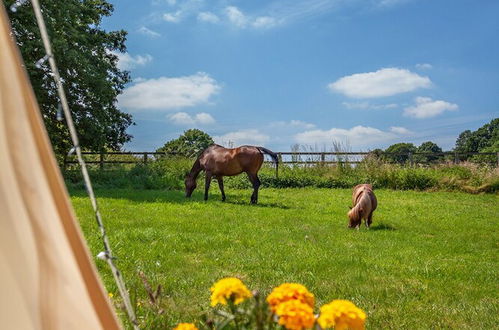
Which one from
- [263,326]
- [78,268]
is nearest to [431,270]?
[263,326]

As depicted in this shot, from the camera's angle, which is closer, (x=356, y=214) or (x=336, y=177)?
(x=356, y=214)

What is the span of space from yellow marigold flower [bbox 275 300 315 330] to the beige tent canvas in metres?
0.60

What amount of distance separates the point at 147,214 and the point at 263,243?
3528 millimetres

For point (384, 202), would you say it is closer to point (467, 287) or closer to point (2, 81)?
point (467, 287)

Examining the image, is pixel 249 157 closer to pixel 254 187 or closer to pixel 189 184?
pixel 254 187

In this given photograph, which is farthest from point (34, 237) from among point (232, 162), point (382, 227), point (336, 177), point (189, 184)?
point (336, 177)

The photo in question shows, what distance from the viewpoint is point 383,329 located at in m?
3.23

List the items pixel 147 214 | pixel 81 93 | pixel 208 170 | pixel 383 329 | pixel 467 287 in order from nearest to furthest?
pixel 383 329 < pixel 467 287 < pixel 147 214 < pixel 208 170 < pixel 81 93

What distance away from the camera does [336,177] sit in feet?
63.7

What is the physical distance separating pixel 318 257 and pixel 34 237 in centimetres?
512

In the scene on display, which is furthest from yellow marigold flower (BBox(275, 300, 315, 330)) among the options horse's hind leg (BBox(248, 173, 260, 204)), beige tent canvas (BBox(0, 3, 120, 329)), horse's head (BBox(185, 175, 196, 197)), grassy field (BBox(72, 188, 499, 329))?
horse's head (BBox(185, 175, 196, 197))

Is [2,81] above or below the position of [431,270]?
above

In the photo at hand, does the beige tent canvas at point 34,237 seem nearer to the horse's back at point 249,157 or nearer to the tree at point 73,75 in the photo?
the horse's back at point 249,157

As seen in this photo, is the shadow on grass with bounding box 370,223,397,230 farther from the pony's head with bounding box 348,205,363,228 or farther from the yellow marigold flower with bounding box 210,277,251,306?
the yellow marigold flower with bounding box 210,277,251,306
